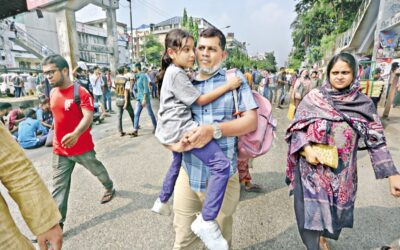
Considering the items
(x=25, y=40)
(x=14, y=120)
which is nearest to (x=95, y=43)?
(x=25, y=40)

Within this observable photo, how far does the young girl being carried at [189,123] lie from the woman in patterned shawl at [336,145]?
758 mm

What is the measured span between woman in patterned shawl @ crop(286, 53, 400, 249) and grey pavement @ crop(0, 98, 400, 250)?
2.08ft

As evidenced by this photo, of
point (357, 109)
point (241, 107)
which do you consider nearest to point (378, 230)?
point (357, 109)

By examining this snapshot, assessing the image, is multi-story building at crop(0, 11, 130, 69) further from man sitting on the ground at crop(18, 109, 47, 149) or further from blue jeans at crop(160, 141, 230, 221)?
blue jeans at crop(160, 141, 230, 221)

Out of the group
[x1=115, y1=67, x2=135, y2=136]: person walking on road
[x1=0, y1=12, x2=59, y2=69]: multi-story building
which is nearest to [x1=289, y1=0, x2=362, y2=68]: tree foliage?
[x1=115, y1=67, x2=135, y2=136]: person walking on road

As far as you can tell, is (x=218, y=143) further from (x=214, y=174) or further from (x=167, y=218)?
Answer: (x=167, y=218)

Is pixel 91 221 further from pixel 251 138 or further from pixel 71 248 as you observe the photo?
pixel 251 138

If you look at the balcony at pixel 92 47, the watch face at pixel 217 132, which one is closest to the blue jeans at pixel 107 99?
the watch face at pixel 217 132

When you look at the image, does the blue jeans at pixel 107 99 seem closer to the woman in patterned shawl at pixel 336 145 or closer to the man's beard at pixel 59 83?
the man's beard at pixel 59 83

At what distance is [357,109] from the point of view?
171cm

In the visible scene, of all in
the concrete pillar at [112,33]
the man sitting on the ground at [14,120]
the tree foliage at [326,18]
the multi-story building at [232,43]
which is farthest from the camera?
the multi-story building at [232,43]

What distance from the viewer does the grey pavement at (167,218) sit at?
2.32 meters

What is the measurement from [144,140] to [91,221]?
3.21 m

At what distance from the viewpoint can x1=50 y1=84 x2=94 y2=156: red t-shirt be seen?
239 cm
